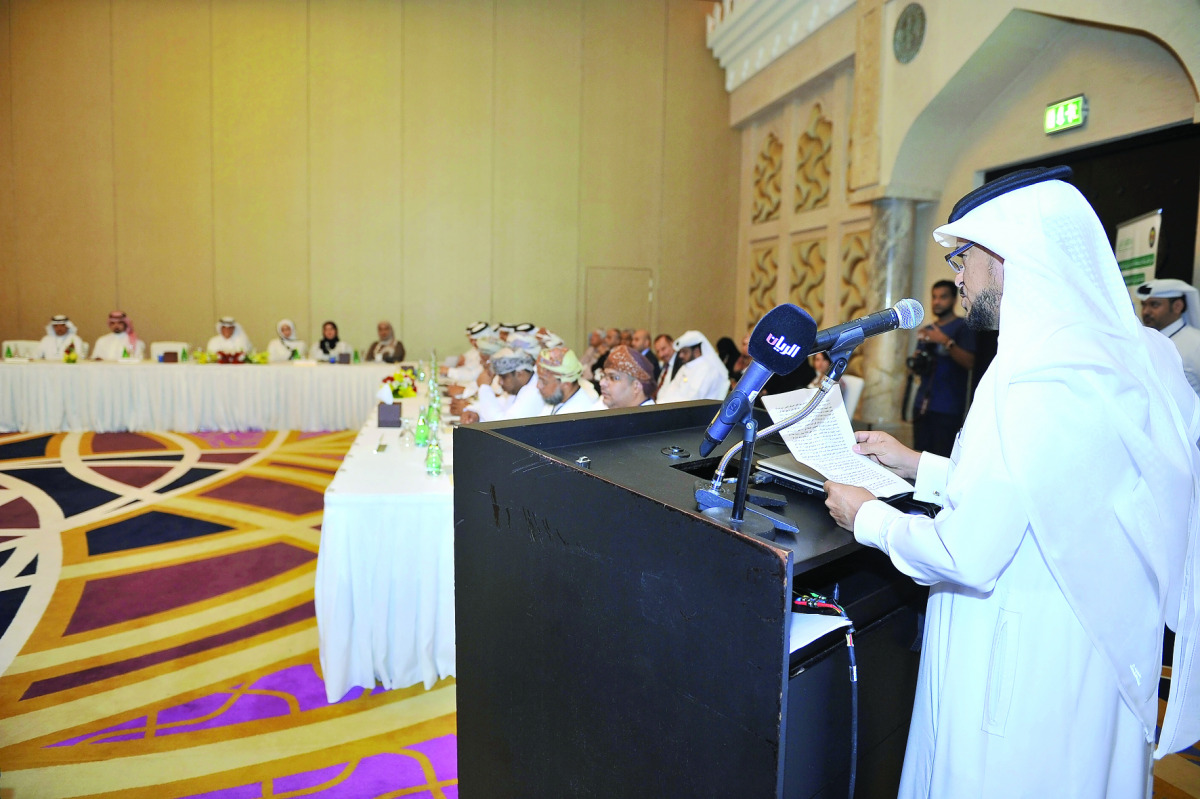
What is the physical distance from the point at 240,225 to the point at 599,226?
4922 millimetres

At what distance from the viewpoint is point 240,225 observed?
31.4 feet

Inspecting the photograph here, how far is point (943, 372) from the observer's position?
4.75 m

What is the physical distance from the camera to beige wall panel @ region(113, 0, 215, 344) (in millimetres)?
9234

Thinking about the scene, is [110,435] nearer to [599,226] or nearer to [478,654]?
[599,226]

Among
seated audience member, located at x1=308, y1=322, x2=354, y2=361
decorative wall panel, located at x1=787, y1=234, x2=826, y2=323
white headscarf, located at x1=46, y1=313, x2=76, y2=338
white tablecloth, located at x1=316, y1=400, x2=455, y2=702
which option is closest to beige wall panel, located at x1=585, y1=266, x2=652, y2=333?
decorative wall panel, located at x1=787, y1=234, x2=826, y2=323

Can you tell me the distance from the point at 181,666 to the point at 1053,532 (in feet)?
9.80

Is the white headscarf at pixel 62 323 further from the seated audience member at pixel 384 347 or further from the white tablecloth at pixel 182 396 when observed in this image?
the seated audience member at pixel 384 347

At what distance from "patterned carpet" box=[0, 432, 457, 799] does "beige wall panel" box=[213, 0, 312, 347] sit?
499 cm

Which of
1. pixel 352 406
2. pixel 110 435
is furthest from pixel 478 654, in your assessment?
pixel 110 435

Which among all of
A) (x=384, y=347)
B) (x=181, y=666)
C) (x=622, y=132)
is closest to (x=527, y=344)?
(x=181, y=666)

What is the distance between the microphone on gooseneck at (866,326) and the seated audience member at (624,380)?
2069mm

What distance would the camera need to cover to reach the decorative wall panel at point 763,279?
9.66 metres

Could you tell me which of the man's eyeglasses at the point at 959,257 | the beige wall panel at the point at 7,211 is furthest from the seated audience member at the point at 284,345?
the man's eyeglasses at the point at 959,257

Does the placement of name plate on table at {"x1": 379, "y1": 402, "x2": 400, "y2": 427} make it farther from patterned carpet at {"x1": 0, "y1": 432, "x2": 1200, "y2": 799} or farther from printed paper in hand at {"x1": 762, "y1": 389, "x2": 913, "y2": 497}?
printed paper in hand at {"x1": 762, "y1": 389, "x2": 913, "y2": 497}
